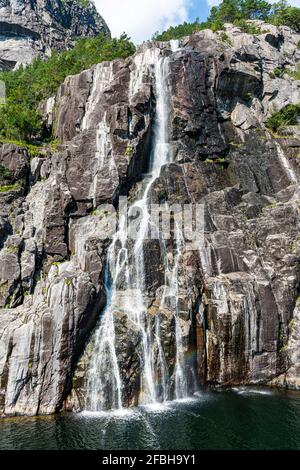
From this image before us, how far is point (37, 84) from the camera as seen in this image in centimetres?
6894

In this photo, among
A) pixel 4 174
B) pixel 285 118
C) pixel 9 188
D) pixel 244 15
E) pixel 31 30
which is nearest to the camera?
pixel 9 188

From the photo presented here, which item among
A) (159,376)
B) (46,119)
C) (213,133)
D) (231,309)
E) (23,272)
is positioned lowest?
(159,376)

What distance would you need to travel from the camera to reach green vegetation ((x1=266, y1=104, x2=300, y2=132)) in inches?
2190

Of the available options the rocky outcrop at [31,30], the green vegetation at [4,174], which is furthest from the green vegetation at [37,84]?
the rocky outcrop at [31,30]

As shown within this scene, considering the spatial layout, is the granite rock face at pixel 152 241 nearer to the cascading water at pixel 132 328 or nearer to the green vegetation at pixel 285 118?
the cascading water at pixel 132 328

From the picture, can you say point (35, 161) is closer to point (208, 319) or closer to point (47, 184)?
point (47, 184)

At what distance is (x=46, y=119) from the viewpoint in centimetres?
5978

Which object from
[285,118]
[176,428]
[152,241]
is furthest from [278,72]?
[176,428]

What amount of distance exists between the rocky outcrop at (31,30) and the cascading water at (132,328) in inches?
3537

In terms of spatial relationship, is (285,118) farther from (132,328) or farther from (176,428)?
(176,428)

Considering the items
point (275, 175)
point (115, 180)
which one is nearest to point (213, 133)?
point (275, 175)

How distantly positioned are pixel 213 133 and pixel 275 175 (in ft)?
32.8

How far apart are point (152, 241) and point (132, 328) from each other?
8786mm

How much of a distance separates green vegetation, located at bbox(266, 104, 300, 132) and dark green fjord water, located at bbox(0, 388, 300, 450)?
38.4 meters
